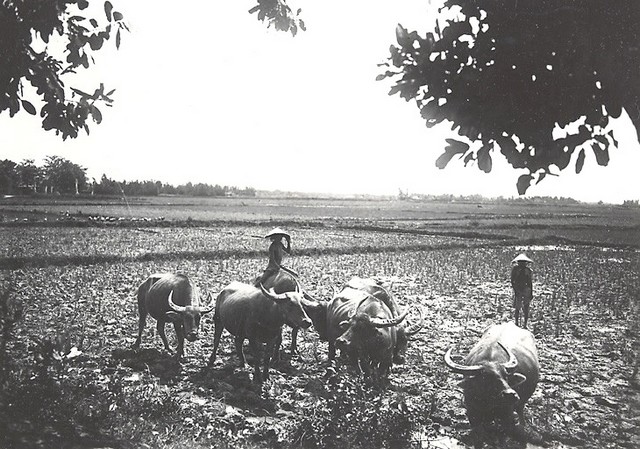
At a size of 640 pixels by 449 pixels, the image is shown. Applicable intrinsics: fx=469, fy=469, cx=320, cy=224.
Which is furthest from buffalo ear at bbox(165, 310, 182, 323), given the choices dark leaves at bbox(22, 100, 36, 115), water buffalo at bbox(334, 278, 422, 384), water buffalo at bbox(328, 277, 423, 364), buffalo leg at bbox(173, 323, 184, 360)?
dark leaves at bbox(22, 100, 36, 115)

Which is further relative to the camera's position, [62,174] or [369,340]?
[62,174]

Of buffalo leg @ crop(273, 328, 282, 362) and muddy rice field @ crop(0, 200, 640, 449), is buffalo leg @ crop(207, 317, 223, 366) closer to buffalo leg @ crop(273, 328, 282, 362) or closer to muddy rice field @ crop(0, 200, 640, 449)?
muddy rice field @ crop(0, 200, 640, 449)

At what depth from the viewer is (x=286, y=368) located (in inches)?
296

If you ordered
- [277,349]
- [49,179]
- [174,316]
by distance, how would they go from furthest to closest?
1. [49,179]
2. [277,349]
3. [174,316]

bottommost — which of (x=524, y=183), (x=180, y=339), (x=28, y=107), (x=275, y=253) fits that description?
(x=180, y=339)

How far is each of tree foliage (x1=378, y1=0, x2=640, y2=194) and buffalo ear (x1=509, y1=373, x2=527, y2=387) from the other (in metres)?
2.77

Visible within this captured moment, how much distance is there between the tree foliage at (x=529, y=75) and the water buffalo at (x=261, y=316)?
393 centimetres

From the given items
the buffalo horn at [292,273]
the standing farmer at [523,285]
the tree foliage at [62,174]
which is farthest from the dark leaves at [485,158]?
the tree foliage at [62,174]

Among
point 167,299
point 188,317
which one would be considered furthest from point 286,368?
point 167,299

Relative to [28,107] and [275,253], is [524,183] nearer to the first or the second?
[28,107]

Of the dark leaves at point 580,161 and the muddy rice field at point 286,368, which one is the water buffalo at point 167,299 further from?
the dark leaves at point 580,161

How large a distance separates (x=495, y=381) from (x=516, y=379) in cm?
40

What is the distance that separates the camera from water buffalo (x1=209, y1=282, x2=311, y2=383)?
6.56m

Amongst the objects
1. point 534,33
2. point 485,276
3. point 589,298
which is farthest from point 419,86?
point 485,276
